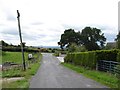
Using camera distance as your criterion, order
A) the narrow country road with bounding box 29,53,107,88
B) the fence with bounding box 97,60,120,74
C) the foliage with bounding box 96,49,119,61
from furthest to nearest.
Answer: the foliage with bounding box 96,49,119,61, the fence with bounding box 97,60,120,74, the narrow country road with bounding box 29,53,107,88

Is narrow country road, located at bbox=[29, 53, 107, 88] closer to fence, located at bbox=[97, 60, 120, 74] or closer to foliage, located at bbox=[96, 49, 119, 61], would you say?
fence, located at bbox=[97, 60, 120, 74]

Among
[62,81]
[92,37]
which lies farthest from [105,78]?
[92,37]

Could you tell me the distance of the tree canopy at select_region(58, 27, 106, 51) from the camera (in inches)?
4643

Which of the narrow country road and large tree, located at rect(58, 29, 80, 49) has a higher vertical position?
large tree, located at rect(58, 29, 80, 49)

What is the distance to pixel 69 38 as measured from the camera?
131 metres

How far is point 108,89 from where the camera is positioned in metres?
15.5

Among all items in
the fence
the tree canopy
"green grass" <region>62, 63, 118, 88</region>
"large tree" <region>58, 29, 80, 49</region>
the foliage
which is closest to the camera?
"green grass" <region>62, 63, 118, 88</region>

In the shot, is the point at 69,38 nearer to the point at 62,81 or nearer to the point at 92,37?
the point at 92,37

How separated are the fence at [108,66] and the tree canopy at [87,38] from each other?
8549 cm

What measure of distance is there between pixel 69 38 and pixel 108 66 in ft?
343

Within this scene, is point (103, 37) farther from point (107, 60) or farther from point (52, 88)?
point (52, 88)

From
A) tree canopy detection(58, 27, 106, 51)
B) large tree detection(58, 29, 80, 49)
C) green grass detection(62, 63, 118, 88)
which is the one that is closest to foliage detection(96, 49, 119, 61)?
green grass detection(62, 63, 118, 88)

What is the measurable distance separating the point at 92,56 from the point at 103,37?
310ft

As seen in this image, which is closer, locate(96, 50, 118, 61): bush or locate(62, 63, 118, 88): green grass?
locate(62, 63, 118, 88): green grass
